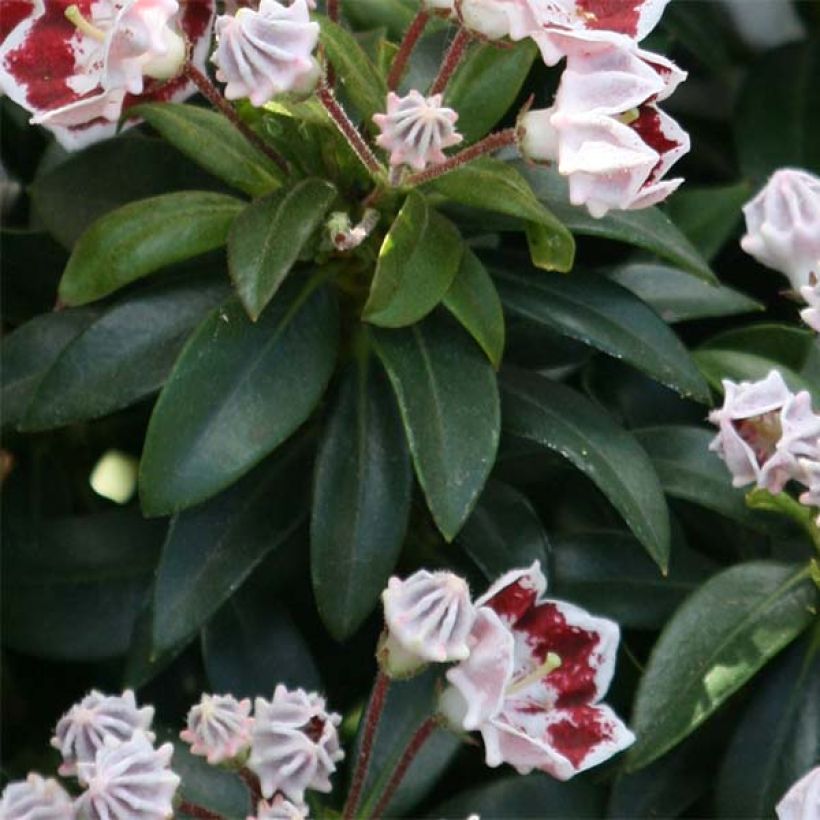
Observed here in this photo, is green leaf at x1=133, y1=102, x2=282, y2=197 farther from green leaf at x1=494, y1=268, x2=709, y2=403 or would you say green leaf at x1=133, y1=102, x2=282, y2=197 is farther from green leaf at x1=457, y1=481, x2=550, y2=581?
green leaf at x1=457, y1=481, x2=550, y2=581

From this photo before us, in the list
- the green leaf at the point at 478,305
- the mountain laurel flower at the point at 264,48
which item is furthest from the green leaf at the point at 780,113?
the mountain laurel flower at the point at 264,48

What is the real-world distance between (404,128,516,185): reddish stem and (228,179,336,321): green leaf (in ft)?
0.25

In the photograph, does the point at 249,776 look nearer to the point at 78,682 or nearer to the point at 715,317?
the point at 78,682

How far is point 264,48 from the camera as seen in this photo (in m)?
1.15

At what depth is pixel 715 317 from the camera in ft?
5.49

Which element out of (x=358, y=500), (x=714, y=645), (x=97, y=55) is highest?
(x=97, y=55)

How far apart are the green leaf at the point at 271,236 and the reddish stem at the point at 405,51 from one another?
0.09 m

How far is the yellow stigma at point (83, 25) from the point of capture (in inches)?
48.7

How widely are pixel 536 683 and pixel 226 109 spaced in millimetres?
434

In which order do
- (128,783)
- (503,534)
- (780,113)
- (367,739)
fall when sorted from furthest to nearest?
(780,113) < (503,534) < (367,739) < (128,783)

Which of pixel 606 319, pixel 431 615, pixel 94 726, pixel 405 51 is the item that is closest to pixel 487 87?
pixel 405 51

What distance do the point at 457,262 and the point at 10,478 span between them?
49cm

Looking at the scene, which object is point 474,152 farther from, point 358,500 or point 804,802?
point 804,802

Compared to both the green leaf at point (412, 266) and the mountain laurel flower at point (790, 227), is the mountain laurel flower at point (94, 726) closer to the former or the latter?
the green leaf at point (412, 266)
